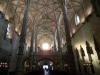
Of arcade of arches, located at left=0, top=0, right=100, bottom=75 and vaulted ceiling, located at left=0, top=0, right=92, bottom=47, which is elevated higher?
vaulted ceiling, located at left=0, top=0, right=92, bottom=47

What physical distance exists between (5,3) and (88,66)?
1457 centimetres

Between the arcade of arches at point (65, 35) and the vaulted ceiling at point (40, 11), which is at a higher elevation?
the vaulted ceiling at point (40, 11)

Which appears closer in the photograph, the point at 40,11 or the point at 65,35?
the point at 65,35

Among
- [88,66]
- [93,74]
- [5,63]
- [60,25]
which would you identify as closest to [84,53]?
[88,66]

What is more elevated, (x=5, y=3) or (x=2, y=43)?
(x=5, y=3)

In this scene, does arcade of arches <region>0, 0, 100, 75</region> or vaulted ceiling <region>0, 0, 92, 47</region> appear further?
vaulted ceiling <region>0, 0, 92, 47</region>

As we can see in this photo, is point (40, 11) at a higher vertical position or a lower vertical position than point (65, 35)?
higher

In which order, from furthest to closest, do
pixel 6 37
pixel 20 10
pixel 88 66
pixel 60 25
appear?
pixel 60 25 → pixel 20 10 → pixel 6 37 → pixel 88 66

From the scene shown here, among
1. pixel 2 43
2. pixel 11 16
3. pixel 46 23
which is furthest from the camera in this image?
pixel 46 23

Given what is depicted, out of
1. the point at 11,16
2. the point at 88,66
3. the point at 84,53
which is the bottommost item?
the point at 88,66

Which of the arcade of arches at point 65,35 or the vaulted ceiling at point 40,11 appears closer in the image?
the arcade of arches at point 65,35

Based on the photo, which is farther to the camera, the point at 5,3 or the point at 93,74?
the point at 5,3

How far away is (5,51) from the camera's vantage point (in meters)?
16.1

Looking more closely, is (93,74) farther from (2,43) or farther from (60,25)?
(60,25)
